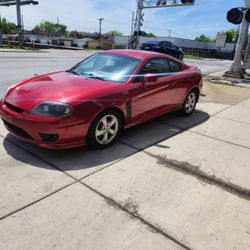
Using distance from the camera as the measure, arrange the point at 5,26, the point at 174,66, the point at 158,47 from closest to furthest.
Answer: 1. the point at 174,66
2. the point at 158,47
3. the point at 5,26

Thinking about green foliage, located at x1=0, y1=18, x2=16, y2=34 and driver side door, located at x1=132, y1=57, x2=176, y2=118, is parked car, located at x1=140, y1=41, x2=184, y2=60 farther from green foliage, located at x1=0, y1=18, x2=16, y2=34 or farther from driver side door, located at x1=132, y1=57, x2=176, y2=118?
green foliage, located at x1=0, y1=18, x2=16, y2=34

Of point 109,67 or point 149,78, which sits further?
point 109,67

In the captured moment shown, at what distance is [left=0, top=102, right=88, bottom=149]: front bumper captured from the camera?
345cm

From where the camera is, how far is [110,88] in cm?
404

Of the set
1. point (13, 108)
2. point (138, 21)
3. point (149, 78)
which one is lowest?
point (13, 108)

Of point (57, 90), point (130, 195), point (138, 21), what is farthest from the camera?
point (138, 21)

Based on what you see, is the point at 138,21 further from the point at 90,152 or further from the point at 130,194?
the point at 130,194

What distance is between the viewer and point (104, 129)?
401cm

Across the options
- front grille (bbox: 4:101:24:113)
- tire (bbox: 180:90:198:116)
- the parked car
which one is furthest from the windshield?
the parked car

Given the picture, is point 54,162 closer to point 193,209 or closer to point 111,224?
point 111,224

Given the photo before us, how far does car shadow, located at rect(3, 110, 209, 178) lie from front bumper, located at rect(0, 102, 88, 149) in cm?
21

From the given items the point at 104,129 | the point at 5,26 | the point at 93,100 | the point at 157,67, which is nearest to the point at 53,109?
the point at 93,100

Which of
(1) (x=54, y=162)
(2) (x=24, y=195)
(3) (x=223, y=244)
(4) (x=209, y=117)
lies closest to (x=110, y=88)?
(1) (x=54, y=162)

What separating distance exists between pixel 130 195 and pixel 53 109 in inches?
55.5
